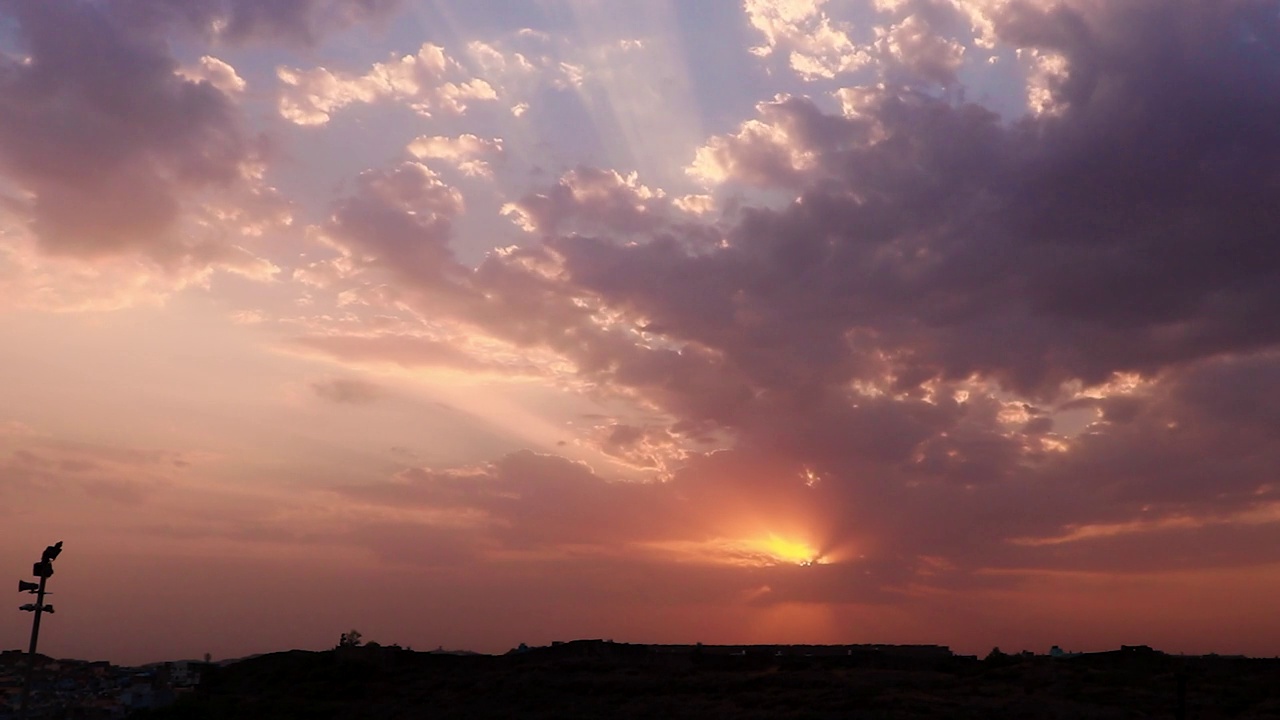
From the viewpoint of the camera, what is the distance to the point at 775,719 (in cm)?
5303

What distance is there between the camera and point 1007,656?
73438mm

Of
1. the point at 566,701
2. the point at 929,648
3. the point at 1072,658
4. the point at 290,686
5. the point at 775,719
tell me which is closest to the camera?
the point at 775,719

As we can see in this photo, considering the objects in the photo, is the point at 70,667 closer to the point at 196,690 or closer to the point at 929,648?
the point at 196,690

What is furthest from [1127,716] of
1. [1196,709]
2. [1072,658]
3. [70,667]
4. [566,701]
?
[70,667]

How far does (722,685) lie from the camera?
218ft

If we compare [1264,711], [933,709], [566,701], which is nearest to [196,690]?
[566,701]

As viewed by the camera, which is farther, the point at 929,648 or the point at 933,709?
the point at 929,648

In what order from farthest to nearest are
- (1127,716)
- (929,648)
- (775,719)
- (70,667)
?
(70,667) < (929,648) < (775,719) < (1127,716)

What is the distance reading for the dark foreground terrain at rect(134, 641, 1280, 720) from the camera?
54531 millimetres

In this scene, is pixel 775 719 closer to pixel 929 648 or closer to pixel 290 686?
pixel 929 648

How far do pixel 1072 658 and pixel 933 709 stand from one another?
2306 cm

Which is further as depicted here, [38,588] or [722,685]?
[722,685]

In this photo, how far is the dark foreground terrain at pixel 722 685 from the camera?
5453 cm

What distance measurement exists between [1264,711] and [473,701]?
44816 millimetres
